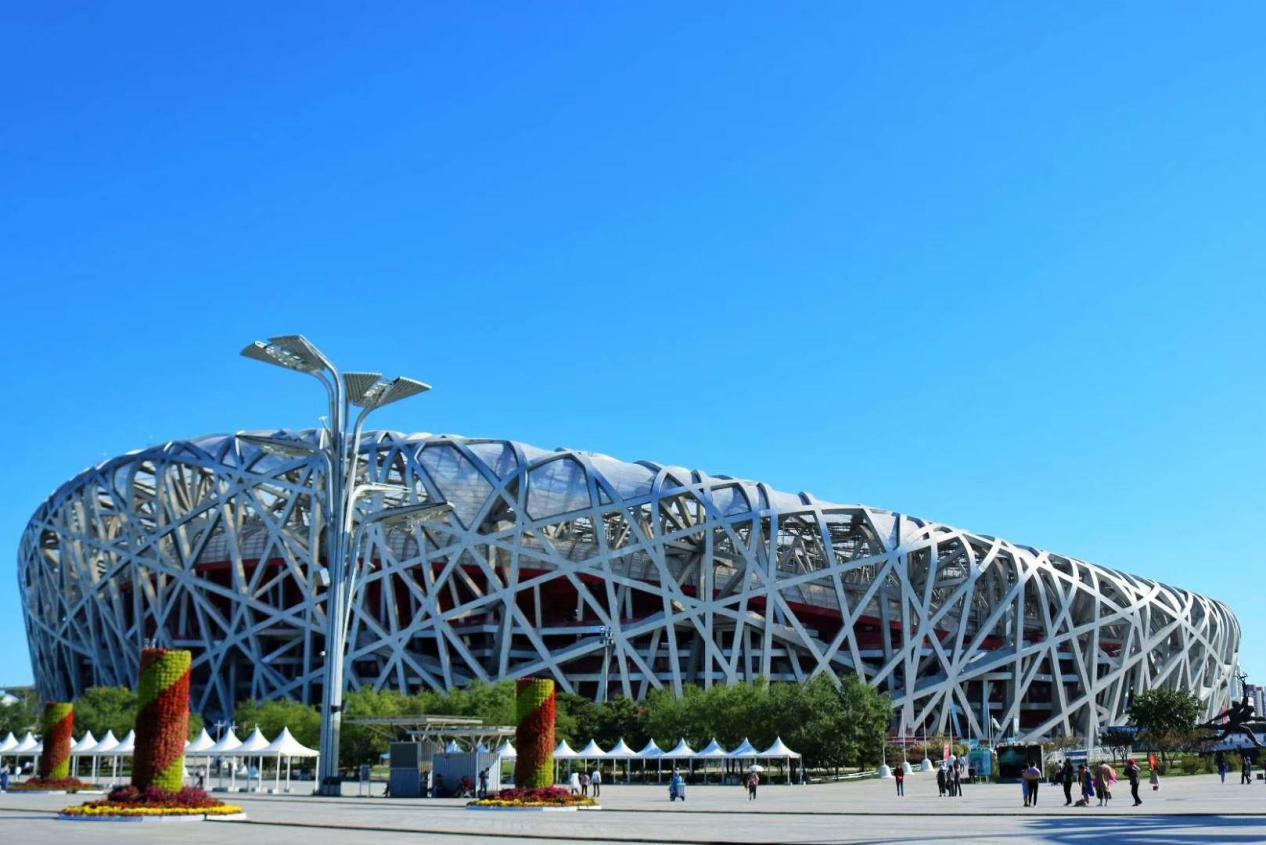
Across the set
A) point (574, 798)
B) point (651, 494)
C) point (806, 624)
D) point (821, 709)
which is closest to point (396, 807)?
point (574, 798)

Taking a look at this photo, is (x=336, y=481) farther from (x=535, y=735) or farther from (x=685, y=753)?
(x=685, y=753)

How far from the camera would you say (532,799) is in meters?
32.6

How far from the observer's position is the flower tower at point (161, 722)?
28.1 meters

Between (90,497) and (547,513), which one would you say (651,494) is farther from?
(90,497)

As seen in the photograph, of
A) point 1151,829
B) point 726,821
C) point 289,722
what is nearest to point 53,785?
point 289,722

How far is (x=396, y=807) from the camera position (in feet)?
111

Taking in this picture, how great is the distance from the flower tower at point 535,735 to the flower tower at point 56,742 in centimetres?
2216

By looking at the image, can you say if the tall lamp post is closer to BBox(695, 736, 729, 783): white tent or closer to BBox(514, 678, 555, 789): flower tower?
BBox(514, 678, 555, 789): flower tower

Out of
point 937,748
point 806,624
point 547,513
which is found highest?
point 547,513

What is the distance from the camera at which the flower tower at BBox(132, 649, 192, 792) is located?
2812 centimetres

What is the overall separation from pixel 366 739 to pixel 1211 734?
47.4 metres

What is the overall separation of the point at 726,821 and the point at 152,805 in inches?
522

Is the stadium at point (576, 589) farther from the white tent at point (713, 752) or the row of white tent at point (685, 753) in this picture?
the row of white tent at point (685, 753)

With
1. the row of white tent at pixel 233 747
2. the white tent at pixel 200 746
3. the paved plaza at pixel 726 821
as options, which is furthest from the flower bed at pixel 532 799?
the white tent at pixel 200 746
